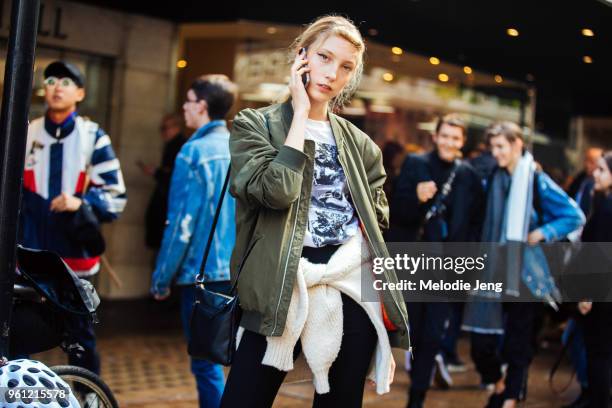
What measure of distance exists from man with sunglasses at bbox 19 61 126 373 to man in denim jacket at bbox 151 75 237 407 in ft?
1.66

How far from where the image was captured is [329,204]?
3600 mm

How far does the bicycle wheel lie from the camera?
4.12 meters

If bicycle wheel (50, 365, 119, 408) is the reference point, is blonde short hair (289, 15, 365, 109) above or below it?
above

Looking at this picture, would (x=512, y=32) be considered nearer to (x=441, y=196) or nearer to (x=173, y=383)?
(x=441, y=196)

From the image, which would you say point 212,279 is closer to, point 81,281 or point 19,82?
point 81,281

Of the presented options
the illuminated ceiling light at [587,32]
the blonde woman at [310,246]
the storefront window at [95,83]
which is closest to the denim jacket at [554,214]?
the illuminated ceiling light at [587,32]

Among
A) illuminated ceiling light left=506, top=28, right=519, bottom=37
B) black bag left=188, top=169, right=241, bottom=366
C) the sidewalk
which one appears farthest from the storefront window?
black bag left=188, top=169, right=241, bottom=366

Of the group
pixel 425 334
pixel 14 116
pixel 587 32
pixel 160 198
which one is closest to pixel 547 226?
pixel 425 334

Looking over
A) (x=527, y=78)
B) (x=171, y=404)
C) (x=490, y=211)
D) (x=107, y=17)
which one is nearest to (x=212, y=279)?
(x=171, y=404)

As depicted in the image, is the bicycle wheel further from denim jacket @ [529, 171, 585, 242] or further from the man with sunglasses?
denim jacket @ [529, 171, 585, 242]

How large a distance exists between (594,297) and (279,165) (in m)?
3.68

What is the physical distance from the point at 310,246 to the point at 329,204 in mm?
182

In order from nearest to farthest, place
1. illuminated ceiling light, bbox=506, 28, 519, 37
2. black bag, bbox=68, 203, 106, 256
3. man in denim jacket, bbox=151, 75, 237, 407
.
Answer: man in denim jacket, bbox=151, 75, 237, 407 → black bag, bbox=68, 203, 106, 256 → illuminated ceiling light, bbox=506, 28, 519, 37

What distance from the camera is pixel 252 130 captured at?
3520 mm
